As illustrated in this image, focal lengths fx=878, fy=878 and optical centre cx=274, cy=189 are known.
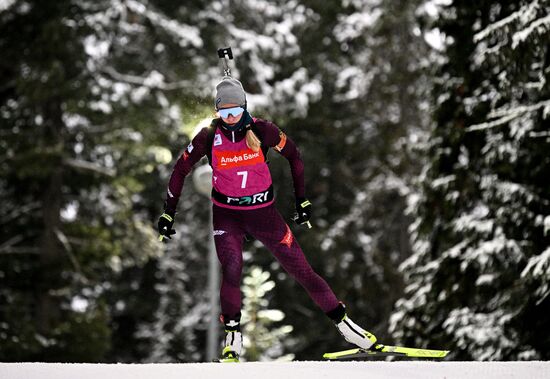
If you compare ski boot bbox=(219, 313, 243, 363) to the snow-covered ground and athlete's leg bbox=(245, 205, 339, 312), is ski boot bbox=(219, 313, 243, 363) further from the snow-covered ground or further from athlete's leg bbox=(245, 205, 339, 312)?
the snow-covered ground

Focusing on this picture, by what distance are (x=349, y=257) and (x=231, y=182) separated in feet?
63.4

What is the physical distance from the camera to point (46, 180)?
53.7ft

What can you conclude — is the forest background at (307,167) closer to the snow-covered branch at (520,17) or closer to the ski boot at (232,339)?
the snow-covered branch at (520,17)

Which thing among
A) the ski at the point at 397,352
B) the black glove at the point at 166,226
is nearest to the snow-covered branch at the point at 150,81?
the black glove at the point at 166,226

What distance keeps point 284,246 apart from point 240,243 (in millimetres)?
311

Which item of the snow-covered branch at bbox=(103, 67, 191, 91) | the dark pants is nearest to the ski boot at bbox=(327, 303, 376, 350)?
the dark pants

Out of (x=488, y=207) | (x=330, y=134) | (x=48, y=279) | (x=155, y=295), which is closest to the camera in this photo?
(x=488, y=207)

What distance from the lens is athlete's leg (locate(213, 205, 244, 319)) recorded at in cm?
607

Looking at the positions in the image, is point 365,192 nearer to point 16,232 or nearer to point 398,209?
point 398,209

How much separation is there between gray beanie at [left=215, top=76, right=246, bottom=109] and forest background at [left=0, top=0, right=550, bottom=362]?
125cm

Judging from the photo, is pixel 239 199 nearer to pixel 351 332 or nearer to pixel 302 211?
pixel 302 211

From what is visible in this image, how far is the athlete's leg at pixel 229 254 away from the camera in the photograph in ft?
19.9

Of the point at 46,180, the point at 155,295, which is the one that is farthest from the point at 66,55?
the point at 155,295

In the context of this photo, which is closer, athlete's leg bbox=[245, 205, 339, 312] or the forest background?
athlete's leg bbox=[245, 205, 339, 312]
